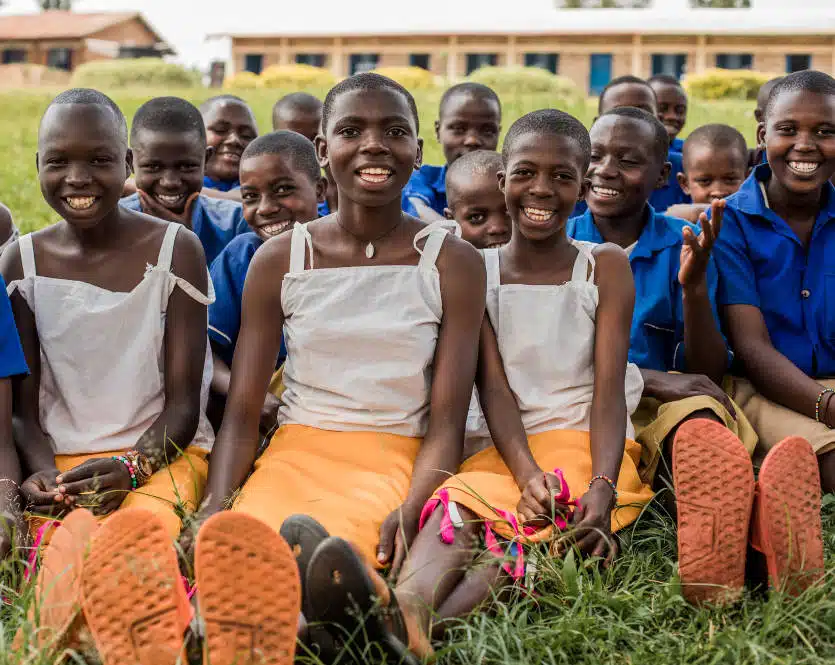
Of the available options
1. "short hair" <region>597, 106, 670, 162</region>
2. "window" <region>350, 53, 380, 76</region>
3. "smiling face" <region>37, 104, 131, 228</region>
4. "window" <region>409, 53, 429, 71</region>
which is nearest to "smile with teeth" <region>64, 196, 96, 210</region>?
"smiling face" <region>37, 104, 131, 228</region>

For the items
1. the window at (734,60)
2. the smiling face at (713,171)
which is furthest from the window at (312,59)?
the smiling face at (713,171)

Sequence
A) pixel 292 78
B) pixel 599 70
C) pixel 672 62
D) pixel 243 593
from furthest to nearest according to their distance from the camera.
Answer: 1. pixel 599 70
2. pixel 672 62
3. pixel 292 78
4. pixel 243 593

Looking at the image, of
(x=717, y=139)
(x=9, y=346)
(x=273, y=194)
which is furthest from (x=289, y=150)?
(x=717, y=139)

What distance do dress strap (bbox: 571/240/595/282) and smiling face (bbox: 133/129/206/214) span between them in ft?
5.41

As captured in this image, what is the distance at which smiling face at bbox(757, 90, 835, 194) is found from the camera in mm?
3271

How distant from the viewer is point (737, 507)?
2.15 metres

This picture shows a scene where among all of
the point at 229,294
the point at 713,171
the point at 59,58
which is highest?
the point at 59,58

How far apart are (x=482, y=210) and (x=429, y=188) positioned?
4.28 ft

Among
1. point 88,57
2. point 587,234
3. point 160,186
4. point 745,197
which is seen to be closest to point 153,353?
point 160,186

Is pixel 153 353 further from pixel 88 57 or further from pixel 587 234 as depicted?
pixel 88 57

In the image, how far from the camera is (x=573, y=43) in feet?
80.2

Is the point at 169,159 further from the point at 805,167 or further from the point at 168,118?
the point at 805,167

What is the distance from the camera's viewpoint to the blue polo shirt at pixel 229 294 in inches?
134

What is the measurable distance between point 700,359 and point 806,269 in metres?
0.49
